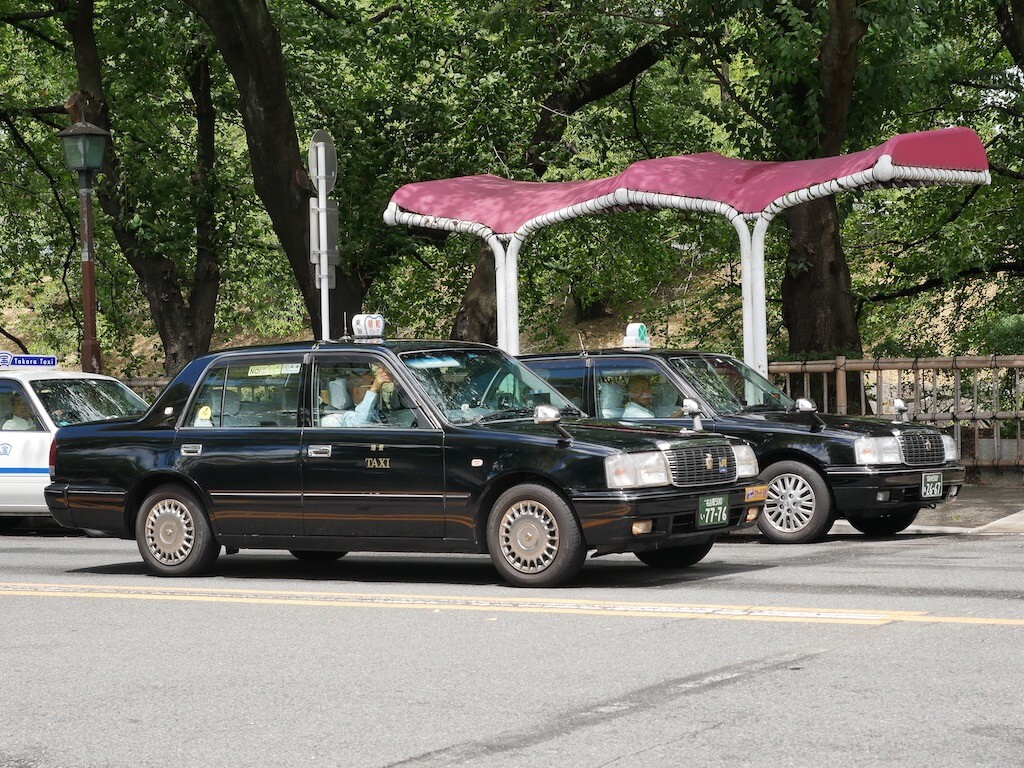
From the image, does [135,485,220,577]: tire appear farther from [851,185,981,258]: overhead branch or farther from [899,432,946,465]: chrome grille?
[851,185,981,258]: overhead branch

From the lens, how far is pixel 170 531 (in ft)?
38.7

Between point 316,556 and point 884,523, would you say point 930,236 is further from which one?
point 316,556

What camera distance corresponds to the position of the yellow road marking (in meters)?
8.51

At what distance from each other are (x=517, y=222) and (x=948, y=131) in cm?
489

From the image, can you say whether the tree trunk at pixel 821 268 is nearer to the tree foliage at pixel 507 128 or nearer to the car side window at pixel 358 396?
the tree foliage at pixel 507 128

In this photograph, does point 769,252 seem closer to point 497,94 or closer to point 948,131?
point 497,94

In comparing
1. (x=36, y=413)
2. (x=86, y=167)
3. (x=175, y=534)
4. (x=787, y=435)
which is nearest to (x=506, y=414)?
(x=175, y=534)

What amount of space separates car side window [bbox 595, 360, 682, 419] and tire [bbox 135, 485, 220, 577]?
3764mm

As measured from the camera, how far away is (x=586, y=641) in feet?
26.5

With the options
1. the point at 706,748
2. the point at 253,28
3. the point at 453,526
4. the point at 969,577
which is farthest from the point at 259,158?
the point at 706,748

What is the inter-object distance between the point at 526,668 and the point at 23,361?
12318mm

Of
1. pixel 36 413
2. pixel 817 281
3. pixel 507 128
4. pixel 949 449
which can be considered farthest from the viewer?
pixel 507 128

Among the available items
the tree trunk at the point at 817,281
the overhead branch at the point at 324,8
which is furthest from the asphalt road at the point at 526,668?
the overhead branch at the point at 324,8

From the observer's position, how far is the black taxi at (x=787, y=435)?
13094mm
